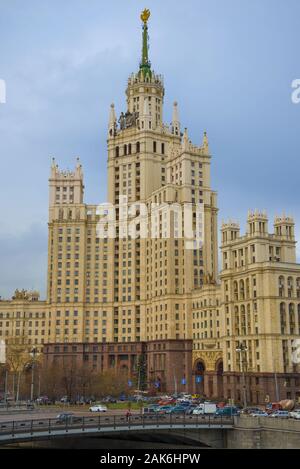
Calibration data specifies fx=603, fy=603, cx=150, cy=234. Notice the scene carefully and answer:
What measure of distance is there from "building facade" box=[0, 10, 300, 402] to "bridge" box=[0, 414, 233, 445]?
49.4m

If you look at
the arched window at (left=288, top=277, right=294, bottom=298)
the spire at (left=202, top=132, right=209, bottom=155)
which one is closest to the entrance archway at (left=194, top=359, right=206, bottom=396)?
the arched window at (left=288, top=277, right=294, bottom=298)

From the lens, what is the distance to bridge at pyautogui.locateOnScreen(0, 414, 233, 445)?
6600 cm

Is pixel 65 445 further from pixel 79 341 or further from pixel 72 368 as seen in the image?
pixel 79 341

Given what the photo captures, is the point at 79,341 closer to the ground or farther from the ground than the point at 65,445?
farther from the ground

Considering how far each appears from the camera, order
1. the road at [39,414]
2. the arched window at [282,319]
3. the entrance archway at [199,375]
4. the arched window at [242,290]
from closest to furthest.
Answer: the road at [39,414] < the arched window at [282,319] < the arched window at [242,290] < the entrance archway at [199,375]

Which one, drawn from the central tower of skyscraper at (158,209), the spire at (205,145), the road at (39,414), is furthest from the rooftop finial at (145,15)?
the road at (39,414)

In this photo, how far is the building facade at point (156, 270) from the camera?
427ft

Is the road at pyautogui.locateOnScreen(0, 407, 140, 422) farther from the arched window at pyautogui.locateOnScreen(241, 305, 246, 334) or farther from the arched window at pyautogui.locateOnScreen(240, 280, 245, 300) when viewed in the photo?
the arched window at pyautogui.locateOnScreen(240, 280, 245, 300)

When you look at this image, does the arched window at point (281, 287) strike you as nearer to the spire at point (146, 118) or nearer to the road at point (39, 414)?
the road at point (39, 414)

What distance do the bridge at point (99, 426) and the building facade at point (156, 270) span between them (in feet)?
162

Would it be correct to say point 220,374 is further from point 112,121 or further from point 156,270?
point 112,121

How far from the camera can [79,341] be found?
178m
